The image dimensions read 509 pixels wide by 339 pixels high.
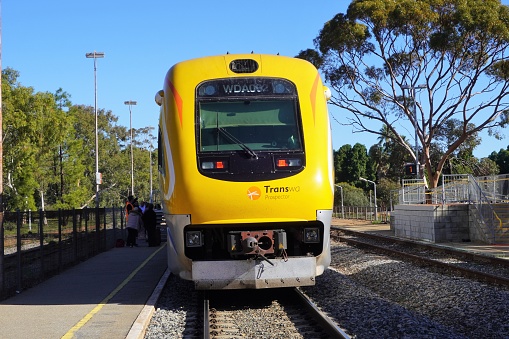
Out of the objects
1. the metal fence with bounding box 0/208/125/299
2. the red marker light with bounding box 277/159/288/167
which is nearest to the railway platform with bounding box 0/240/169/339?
the metal fence with bounding box 0/208/125/299

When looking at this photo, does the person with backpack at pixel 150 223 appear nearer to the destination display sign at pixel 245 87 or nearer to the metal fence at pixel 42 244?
the metal fence at pixel 42 244

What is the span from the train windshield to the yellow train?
0.01 metres

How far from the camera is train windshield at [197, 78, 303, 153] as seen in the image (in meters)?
9.66

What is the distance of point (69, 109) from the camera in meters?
54.4

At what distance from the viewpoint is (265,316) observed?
9727 millimetres

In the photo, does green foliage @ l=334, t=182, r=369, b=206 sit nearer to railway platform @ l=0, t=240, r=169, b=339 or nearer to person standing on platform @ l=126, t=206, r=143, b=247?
person standing on platform @ l=126, t=206, r=143, b=247

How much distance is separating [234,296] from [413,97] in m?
27.4

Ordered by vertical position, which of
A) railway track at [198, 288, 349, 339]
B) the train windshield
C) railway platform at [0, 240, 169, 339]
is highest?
the train windshield

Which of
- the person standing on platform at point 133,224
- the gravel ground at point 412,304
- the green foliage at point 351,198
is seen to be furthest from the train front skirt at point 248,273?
the green foliage at point 351,198

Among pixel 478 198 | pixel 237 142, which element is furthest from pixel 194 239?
pixel 478 198

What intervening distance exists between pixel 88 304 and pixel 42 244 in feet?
11.6

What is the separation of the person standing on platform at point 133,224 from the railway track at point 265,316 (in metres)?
10.4

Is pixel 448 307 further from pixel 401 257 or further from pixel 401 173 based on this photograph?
pixel 401 173

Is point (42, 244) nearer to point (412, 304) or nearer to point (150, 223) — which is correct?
point (412, 304)
